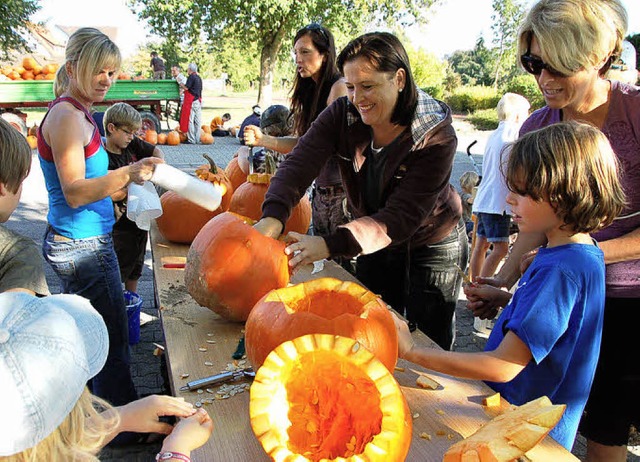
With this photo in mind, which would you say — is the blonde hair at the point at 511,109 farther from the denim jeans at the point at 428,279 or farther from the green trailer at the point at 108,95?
the green trailer at the point at 108,95

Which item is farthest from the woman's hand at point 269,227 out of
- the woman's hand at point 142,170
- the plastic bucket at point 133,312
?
the plastic bucket at point 133,312

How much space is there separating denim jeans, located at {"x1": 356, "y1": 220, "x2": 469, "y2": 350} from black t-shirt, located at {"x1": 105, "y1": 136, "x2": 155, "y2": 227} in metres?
1.89

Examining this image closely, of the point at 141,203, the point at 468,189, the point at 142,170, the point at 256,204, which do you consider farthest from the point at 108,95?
the point at 142,170

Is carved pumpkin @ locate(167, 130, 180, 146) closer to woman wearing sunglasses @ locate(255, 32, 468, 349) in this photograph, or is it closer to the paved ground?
the paved ground

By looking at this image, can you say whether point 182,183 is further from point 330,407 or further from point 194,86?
point 194,86

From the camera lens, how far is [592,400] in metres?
1.99

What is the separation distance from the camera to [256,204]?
2969 millimetres

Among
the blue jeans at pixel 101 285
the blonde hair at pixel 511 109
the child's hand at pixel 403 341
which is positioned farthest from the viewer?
the blonde hair at pixel 511 109

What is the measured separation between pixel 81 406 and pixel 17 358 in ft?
0.76

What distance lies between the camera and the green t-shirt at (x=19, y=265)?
172 cm

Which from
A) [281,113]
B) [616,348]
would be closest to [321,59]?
[281,113]

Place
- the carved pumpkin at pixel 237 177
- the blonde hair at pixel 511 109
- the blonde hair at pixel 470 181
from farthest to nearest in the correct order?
the blonde hair at pixel 470 181 < the blonde hair at pixel 511 109 < the carved pumpkin at pixel 237 177

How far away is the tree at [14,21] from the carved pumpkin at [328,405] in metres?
27.2

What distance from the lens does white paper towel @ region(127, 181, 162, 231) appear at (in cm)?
257
